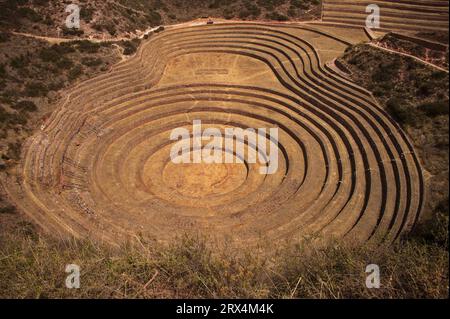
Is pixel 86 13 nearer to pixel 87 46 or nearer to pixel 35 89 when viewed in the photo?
pixel 87 46

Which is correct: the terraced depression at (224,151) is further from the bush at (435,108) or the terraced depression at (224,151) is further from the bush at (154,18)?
the bush at (154,18)

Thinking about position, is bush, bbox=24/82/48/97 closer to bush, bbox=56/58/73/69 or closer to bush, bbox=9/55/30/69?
bush, bbox=9/55/30/69

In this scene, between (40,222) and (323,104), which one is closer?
(40,222)

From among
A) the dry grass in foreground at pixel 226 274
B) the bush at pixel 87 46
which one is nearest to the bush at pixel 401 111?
the dry grass in foreground at pixel 226 274

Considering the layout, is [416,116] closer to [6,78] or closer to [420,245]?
[420,245]

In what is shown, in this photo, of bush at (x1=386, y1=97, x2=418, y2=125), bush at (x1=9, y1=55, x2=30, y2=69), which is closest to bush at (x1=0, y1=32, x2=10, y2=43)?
bush at (x1=9, y1=55, x2=30, y2=69)

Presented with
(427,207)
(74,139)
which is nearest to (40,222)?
(74,139)
